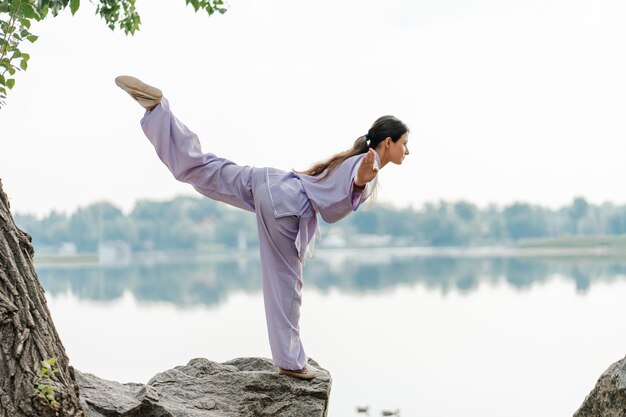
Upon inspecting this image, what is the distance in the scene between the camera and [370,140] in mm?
3553

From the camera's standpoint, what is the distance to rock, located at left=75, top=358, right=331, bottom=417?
127 inches

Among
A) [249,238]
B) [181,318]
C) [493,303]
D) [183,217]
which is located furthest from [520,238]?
[181,318]

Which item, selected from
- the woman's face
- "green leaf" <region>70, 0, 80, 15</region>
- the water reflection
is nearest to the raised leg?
"green leaf" <region>70, 0, 80, 15</region>

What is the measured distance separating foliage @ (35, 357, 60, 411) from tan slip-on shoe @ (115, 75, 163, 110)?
1.12 m

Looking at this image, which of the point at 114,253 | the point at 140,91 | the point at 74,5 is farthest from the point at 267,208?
the point at 114,253

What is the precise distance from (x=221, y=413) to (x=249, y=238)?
3027cm

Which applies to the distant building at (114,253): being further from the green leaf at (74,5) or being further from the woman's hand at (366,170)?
the woman's hand at (366,170)

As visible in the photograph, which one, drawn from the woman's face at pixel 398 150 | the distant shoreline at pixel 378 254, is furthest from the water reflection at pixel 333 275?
the woman's face at pixel 398 150

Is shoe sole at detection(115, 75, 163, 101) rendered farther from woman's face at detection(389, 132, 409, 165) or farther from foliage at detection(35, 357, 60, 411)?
foliage at detection(35, 357, 60, 411)

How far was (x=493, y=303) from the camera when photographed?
20438mm

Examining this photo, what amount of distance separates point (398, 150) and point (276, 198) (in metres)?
0.50

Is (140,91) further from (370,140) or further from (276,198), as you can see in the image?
(370,140)

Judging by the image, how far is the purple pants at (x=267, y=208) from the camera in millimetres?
3445

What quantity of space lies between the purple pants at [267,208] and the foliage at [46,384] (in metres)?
1.08
